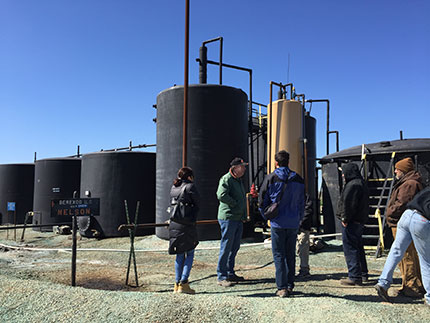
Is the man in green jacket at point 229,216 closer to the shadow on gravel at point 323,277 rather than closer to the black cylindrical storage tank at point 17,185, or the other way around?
the shadow on gravel at point 323,277

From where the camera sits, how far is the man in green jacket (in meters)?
5.54

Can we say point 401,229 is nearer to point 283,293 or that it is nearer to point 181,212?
point 283,293

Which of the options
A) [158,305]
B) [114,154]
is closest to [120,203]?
[114,154]

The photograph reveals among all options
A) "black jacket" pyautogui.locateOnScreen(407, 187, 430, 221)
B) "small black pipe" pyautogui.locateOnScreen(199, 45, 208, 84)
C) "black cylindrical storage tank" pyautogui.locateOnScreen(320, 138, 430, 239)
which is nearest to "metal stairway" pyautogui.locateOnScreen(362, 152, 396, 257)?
"black cylindrical storage tank" pyautogui.locateOnScreen(320, 138, 430, 239)

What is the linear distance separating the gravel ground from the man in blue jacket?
44 centimetres

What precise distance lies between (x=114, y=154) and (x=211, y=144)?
4206 millimetres

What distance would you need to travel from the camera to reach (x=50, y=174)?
1666 cm

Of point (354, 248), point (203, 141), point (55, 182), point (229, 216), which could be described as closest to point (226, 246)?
point (229, 216)

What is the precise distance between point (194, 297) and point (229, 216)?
1.72 m

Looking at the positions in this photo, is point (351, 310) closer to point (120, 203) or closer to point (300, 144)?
point (300, 144)

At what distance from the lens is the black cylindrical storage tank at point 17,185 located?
20.6 metres

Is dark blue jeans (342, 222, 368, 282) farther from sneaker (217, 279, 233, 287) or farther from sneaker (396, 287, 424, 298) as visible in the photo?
sneaker (217, 279, 233, 287)

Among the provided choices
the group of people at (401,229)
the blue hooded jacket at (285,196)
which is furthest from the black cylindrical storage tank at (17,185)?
the group of people at (401,229)

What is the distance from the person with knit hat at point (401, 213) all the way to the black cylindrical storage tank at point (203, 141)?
19.7 ft
